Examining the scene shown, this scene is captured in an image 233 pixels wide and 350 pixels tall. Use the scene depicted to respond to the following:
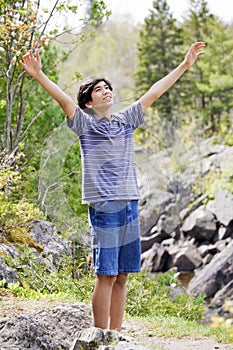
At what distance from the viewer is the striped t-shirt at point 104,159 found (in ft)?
10.8

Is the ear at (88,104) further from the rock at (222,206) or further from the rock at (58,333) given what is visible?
the rock at (222,206)

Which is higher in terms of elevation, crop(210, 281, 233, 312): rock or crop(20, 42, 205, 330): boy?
crop(20, 42, 205, 330): boy

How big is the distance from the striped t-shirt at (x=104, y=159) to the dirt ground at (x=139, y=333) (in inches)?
31.9

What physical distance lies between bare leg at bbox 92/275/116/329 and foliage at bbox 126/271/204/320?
2525 millimetres

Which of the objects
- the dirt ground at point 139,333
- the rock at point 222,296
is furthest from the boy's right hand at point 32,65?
the rock at point 222,296

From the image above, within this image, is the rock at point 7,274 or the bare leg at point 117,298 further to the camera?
the rock at point 7,274

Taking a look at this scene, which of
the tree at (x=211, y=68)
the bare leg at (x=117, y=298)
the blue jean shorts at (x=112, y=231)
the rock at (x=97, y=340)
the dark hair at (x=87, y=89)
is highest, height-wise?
the tree at (x=211, y=68)

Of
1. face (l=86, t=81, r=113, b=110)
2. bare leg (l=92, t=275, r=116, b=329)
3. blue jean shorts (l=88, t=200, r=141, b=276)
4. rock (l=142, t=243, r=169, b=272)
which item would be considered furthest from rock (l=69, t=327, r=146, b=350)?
rock (l=142, t=243, r=169, b=272)

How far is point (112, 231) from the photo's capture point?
10.7ft

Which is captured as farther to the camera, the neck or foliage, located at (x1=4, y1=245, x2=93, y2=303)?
foliage, located at (x1=4, y1=245, x2=93, y2=303)

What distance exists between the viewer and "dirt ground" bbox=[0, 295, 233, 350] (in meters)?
3.72

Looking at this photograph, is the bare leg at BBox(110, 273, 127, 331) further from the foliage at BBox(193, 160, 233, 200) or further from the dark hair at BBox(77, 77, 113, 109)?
the foliage at BBox(193, 160, 233, 200)

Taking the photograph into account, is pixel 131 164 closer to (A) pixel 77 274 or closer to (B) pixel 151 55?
(A) pixel 77 274

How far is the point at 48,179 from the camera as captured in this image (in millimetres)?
7270
